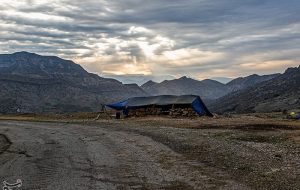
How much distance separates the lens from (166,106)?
62438 mm

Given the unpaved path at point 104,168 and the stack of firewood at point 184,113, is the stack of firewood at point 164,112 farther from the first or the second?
the unpaved path at point 104,168

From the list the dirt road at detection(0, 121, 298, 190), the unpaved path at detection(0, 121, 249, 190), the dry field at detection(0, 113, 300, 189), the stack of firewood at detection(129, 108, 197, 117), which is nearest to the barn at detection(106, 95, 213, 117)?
the stack of firewood at detection(129, 108, 197, 117)

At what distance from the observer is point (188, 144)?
2683 centimetres

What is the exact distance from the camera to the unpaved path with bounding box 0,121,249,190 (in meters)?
14.9

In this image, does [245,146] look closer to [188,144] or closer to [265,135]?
[188,144]

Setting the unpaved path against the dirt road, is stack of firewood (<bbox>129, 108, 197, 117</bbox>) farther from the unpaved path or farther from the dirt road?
the unpaved path

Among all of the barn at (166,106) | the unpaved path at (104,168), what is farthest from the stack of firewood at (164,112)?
the unpaved path at (104,168)

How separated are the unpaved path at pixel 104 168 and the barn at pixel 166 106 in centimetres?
3327

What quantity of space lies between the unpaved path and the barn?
3327cm

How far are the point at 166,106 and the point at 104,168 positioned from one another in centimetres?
4456

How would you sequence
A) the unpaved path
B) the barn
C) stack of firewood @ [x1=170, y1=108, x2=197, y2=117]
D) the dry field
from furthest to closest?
1. the barn
2. stack of firewood @ [x1=170, y1=108, x2=197, y2=117]
3. the dry field
4. the unpaved path

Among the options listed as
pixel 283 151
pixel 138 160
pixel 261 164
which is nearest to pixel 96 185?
pixel 138 160

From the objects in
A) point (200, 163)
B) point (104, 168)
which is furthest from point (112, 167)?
point (200, 163)

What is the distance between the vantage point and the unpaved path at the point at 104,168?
14898mm
